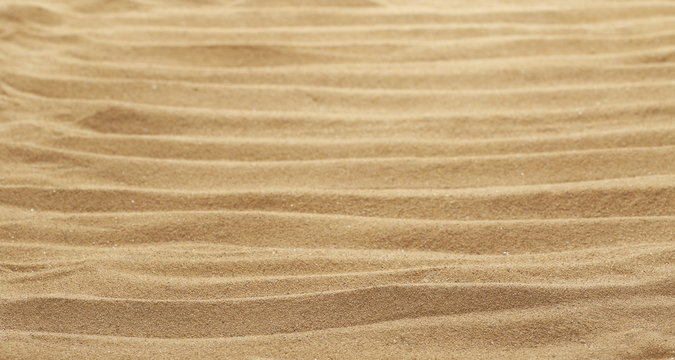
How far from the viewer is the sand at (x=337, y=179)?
1663mm

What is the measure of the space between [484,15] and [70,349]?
79.2 inches

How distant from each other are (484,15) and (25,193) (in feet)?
5.47

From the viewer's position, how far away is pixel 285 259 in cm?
187

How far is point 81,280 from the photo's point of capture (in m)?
1.81

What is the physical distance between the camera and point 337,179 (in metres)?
2.20

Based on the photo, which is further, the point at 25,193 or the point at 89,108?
the point at 89,108

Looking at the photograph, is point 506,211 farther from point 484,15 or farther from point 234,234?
point 484,15

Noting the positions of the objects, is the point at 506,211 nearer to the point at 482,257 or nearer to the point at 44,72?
the point at 482,257

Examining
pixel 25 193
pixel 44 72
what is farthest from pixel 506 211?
pixel 44 72

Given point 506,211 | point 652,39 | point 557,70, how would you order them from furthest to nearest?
point 652,39 < point 557,70 < point 506,211

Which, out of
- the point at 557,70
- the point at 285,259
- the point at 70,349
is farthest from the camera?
the point at 557,70

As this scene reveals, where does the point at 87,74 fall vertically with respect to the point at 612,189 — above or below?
above

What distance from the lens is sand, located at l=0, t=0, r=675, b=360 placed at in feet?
5.46

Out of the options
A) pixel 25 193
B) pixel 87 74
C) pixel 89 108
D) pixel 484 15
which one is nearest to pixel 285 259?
pixel 25 193
